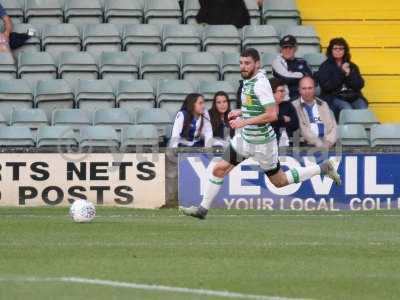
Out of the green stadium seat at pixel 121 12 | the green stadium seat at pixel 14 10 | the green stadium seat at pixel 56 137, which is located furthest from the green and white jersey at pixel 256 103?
the green stadium seat at pixel 14 10

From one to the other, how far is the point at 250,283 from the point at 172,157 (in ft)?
29.1

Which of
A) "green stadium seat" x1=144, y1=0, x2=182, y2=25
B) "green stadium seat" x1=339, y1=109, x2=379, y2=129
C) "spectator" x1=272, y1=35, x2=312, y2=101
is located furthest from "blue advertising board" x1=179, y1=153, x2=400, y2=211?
"green stadium seat" x1=144, y1=0, x2=182, y2=25

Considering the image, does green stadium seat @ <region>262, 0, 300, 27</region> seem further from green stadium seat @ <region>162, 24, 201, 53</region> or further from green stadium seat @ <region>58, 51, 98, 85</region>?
green stadium seat @ <region>58, 51, 98, 85</region>

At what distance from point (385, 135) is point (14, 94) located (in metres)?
5.40

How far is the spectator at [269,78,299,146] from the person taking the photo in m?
17.5

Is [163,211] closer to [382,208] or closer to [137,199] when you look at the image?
[137,199]

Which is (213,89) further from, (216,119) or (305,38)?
(305,38)

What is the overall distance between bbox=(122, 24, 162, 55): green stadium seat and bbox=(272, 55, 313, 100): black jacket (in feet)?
7.04

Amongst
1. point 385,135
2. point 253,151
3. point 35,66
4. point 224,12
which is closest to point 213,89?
point 224,12

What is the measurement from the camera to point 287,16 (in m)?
20.7

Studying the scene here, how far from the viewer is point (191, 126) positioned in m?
17.3

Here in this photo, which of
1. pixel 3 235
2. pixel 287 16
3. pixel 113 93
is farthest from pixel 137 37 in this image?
pixel 3 235

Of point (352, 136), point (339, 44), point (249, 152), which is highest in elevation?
point (339, 44)

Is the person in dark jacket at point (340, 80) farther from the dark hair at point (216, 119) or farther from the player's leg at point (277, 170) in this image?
the player's leg at point (277, 170)
